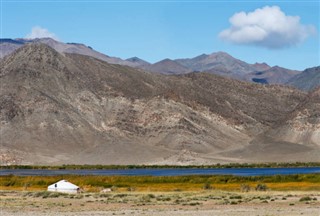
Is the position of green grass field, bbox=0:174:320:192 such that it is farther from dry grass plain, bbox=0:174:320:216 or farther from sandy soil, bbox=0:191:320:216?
sandy soil, bbox=0:191:320:216

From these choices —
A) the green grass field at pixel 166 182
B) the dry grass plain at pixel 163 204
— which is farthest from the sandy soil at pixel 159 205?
the green grass field at pixel 166 182

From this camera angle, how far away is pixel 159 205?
48844 mm

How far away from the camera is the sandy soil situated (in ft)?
141

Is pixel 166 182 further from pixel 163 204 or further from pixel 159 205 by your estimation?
pixel 159 205

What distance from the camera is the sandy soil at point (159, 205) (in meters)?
43.1

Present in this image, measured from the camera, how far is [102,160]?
18412cm

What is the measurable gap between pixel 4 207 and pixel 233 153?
497 ft

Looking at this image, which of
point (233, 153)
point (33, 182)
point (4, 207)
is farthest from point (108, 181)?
point (233, 153)

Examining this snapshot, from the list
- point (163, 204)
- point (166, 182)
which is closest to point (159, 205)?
point (163, 204)

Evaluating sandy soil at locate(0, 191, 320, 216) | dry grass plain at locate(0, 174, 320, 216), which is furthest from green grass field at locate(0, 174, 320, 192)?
sandy soil at locate(0, 191, 320, 216)

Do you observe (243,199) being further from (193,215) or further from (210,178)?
(210,178)

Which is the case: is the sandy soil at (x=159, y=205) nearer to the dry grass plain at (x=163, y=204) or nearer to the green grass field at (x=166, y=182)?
the dry grass plain at (x=163, y=204)

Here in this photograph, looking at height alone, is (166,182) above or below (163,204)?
above

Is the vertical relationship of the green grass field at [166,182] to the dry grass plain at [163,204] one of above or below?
above
